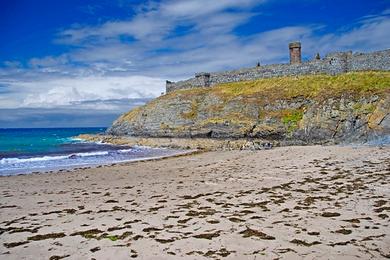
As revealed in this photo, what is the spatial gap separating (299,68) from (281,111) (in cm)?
968

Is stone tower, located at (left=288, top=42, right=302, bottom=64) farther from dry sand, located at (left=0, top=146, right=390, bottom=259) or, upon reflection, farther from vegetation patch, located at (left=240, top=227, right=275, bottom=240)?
vegetation patch, located at (left=240, top=227, right=275, bottom=240)

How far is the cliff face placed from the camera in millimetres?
27203

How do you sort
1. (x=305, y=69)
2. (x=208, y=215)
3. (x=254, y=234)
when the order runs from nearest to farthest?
(x=254, y=234)
(x=208, y=215)
(x=305, y=69)

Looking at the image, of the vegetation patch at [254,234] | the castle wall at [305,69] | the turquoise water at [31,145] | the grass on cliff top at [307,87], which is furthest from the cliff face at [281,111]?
the vegetation patch at [254,234]

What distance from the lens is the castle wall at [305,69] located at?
34.8m

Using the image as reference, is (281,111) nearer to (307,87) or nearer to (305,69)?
(307,87)

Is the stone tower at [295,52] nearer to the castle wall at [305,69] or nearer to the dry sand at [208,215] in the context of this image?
the castle wall at [305,69]

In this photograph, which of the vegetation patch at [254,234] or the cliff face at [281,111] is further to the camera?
the cliff face at [281,111]

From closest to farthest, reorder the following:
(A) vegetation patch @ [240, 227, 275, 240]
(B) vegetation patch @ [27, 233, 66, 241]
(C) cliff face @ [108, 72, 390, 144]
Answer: (A) vegetation patch @ [240, 227, 275, 240], (B) vegetation patch @ [27, 233, 66, 241], (C) cliff face @ [108, 72, 390, 144]

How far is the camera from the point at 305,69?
40.5 meters

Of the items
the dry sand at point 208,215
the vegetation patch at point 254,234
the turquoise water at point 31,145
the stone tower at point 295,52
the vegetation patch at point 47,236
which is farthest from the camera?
the stone tower at point 295,52

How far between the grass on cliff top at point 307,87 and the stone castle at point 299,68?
48.9 inches

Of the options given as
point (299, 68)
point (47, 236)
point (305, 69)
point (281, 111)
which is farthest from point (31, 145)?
point (47, 236)

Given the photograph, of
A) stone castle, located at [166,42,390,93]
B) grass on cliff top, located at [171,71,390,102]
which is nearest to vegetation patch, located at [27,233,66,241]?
grass on cliff top, located at [171,71,390,102]
